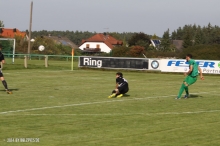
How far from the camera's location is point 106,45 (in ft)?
486

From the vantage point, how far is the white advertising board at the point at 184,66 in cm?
4097

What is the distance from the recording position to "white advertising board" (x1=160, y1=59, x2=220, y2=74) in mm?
40969

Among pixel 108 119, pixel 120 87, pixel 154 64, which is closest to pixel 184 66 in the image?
pixel 154 64

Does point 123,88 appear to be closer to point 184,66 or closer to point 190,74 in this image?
point 190,74

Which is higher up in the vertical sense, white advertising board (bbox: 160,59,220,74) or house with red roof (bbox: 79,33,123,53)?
house with red roof (bbox: 79,33,123,53)

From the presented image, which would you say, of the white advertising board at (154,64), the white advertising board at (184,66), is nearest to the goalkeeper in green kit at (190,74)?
the white advertising board at (184,66)

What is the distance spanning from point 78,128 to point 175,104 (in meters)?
6.52

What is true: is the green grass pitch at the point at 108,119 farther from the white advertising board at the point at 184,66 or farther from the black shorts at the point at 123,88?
the white advertising board at the point at 184,66

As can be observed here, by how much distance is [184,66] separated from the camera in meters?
41.8

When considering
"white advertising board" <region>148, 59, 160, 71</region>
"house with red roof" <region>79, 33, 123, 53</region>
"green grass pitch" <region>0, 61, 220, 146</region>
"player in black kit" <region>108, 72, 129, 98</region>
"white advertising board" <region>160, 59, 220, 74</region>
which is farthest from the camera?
"house with red roof" <region>79, 33, 123, 53</region>

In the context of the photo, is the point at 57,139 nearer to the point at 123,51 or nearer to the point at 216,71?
the point at 216,71

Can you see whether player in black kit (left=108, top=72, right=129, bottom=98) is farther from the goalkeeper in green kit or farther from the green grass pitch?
the goalkeeper in green kit

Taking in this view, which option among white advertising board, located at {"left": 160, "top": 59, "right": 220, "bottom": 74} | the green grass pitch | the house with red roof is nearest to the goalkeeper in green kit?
the green grass pitch

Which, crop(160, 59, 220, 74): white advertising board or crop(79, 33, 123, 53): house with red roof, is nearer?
crop(160, 59, 220, 74): white advertising board
